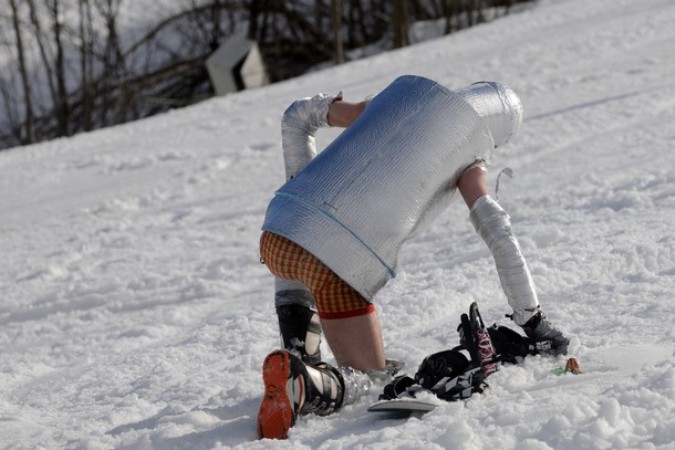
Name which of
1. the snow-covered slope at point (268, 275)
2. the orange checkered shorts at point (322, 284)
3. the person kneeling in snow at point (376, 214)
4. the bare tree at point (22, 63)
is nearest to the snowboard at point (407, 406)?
the snow-covered slope at point (268, 275)

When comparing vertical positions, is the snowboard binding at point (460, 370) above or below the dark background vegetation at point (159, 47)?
below

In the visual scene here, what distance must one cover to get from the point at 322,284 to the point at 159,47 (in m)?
15.4

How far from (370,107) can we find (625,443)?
3.96ft

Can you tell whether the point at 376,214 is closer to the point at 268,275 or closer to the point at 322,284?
the point at 322,284

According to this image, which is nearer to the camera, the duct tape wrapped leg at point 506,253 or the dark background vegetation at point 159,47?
the duct tape wrapped leg at point 506,253

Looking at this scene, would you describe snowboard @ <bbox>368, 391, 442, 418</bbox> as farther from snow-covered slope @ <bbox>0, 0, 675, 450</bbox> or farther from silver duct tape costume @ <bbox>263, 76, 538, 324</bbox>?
silver duct tape costume @ <bbox>263, 76, 538, 324</bbox>

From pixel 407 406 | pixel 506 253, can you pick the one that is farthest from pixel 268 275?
pixel 407 406

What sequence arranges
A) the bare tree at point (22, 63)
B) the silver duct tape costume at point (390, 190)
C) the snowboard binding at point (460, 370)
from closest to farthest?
the snowboard binding at point (460, 370) < the silver duct tape costume at point (390, 190) < the bare tree at point (22, 63)

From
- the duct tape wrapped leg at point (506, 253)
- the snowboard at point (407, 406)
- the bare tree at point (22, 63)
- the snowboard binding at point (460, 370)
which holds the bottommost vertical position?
the snowboard at point (407, 406)

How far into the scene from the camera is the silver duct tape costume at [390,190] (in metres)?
3.10

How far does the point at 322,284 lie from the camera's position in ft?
10.3

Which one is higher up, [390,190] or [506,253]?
[390,190]

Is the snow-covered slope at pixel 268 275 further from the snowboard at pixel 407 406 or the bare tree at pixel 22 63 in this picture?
the bare tree at pixel 22 63

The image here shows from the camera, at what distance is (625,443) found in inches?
99.4
